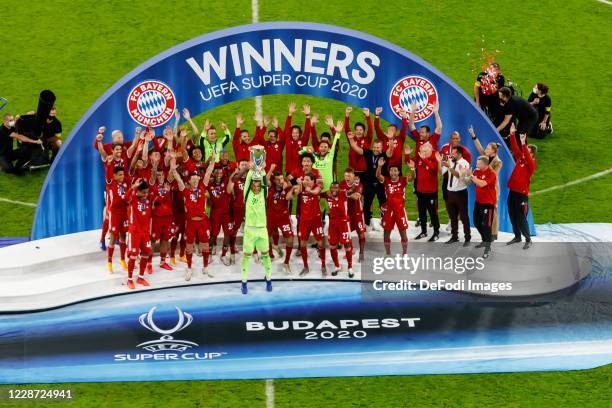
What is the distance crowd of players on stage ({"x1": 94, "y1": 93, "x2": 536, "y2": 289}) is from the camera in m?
16.8

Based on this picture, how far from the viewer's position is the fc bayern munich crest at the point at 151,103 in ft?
57.3

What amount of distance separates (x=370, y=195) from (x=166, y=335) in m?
4.07

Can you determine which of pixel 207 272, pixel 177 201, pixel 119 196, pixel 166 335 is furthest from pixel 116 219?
pixel 166 335

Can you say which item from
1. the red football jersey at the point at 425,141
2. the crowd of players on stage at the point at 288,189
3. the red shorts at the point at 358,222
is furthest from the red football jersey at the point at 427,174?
the red shorts at the point at 358,222

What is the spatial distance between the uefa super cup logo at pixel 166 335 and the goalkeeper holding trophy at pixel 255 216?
3.39ft

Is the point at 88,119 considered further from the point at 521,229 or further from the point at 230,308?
the point at 521,229

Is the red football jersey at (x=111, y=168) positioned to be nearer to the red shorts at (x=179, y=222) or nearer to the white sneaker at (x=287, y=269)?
the red shorts at (x=179, y=222)

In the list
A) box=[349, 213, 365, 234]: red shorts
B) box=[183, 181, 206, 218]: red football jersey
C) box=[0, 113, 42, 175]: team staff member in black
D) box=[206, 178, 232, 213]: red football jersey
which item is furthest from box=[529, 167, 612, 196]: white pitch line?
box=[0, 113, 42, 175]: team staff member in black

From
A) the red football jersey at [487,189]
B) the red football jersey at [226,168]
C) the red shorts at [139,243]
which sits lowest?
the red shorts at [139,243]

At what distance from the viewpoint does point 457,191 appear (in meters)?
17.6

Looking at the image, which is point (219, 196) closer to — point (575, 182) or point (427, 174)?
point (427, 174)

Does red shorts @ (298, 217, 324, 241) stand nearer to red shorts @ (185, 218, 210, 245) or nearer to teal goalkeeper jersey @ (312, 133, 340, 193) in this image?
teal goalkeeper jersey @ (312, 133, 340, 193)

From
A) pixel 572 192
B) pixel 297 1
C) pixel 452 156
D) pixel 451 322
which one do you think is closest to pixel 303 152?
pixel 452 156

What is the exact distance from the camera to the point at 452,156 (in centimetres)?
1752
